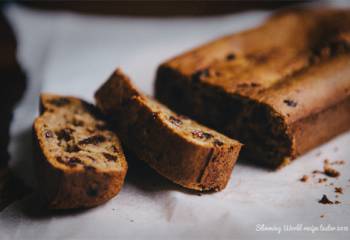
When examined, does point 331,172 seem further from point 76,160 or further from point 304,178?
point 76,160

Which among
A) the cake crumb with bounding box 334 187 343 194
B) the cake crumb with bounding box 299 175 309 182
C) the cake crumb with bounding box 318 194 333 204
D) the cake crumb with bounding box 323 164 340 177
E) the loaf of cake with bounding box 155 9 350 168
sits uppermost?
the loaf of cake with bounding box 155 9 350 168

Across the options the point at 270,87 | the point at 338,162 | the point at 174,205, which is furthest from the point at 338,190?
the point at 174,205

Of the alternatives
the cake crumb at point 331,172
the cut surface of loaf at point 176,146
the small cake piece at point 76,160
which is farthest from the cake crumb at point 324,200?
the small cake piece at point 76,160

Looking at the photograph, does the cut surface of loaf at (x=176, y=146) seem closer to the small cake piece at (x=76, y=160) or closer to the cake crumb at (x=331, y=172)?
the small cake piece at (x=76, y=160)

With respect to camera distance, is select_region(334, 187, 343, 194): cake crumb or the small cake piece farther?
select_region(334, 187, 343, 194): cake crumb

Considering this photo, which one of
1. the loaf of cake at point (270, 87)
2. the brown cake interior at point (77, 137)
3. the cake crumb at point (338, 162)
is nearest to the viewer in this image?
the brown cake interior at point (77, 137)

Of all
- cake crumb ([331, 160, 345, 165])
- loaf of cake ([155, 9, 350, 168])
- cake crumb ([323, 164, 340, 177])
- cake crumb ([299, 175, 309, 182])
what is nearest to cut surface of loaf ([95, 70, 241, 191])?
loaf of cake ([155, 9, 350, 168])

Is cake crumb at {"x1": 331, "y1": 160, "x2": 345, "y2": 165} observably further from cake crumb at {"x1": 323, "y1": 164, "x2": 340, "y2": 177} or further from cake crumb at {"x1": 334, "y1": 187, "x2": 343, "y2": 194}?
cake crumb at {"x1": 334, "y1": 187, "x2": 343, "y2": 194}
